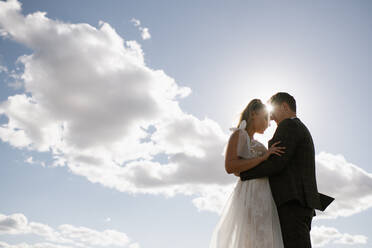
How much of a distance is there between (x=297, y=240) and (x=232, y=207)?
1228 mm

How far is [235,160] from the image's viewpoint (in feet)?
21.0

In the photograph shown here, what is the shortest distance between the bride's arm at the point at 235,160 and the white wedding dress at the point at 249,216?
9 centimetres

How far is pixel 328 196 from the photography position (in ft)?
20.7

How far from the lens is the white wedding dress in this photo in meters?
5.82

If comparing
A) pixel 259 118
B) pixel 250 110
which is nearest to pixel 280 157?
pixel 259 118

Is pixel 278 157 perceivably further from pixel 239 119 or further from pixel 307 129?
pixel 239 119

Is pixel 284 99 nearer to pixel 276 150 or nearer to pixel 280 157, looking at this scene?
pixel 276 150

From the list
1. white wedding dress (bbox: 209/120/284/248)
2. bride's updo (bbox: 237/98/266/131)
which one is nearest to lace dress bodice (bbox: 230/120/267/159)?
white wedding dress (bbox: 209/120/284/248)

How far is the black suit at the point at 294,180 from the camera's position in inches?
221

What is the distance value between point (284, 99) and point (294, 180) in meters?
1.55

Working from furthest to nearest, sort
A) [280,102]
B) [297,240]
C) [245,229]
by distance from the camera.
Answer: [280,102] < [245,229] < [297,240]

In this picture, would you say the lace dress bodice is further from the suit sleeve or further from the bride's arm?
the suit sleeve

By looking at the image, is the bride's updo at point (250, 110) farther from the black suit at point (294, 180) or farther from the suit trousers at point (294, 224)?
the suit trousers at point (294, 224)

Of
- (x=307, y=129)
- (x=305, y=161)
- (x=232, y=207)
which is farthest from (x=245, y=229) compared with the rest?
(x=307, y=129)
